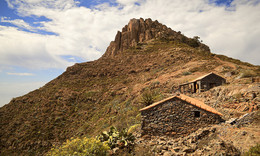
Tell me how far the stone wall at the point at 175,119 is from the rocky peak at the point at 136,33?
4714 centimetres

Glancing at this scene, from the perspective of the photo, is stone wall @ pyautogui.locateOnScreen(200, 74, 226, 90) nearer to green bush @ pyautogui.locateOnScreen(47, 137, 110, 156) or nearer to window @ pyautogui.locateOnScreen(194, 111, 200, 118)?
window @ pyautogui.locateOnScreen(194, 111, 200, 118)

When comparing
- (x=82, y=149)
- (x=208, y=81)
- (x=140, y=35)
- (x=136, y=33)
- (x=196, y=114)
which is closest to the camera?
(x=82, y=149)

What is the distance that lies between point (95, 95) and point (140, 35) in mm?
33487

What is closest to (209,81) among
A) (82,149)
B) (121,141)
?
(121,141)

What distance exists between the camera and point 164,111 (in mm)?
9383

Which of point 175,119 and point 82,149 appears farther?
point 175,119

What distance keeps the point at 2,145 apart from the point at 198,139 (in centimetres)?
2981

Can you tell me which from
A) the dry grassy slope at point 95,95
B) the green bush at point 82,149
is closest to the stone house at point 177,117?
the green bush at point 82,149

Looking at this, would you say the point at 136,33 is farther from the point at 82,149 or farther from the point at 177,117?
the point at 82,149

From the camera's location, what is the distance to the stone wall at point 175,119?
8.85 metres

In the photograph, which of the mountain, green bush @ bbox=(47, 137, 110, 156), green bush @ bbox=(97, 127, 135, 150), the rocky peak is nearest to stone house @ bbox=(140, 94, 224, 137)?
green bush @ bbox=(97, 127, 135, 150)

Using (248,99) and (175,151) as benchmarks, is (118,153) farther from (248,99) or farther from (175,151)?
(248,99)

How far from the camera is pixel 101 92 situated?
3500 cm

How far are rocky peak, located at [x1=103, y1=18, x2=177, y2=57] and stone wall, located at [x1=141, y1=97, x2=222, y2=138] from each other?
155 feet
